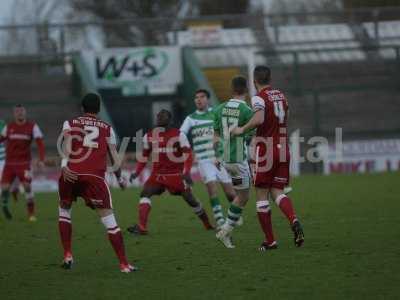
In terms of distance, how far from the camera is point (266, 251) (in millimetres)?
11344

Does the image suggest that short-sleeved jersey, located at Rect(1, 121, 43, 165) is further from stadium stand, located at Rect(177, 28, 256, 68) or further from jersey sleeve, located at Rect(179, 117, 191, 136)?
stadium stand, located at Rect(177, 28, 256, 68)

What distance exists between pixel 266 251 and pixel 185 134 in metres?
4.06

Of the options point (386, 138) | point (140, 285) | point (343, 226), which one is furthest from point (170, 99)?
point (140, 285)

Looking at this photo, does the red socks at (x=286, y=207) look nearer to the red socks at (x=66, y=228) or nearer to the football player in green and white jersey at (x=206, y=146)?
the red socks at (x=66, y=228)

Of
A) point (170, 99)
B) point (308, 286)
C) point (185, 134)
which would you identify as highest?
point (170, 99)

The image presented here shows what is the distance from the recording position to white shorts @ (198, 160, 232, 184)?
50.5 ft

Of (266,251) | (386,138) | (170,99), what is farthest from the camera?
(170,99)

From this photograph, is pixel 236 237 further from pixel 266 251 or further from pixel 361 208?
pixel 361 208

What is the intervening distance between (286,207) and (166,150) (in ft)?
11.1

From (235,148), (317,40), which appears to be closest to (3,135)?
(235,148)

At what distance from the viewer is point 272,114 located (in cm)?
1154

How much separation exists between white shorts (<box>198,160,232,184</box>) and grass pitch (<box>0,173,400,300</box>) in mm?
857

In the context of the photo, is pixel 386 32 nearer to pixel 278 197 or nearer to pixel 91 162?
pixel 278 197

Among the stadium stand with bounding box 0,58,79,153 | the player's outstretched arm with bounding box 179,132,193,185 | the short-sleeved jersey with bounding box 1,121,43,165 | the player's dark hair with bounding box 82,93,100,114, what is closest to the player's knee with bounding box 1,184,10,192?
the short-sleeved jersey with bounding box 1,121,43,165
